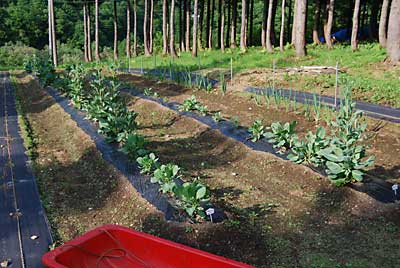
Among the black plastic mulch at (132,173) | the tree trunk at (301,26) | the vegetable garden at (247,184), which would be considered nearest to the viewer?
the vegetable garden at (247,184)

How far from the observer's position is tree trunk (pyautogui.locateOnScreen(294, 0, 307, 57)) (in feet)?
47.9

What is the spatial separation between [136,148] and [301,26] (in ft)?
35.5

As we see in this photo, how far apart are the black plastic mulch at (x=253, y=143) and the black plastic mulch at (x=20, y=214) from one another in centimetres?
315

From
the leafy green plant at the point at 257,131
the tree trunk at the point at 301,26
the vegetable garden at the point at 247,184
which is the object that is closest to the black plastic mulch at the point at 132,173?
the vegetable garden at the point at 247,184

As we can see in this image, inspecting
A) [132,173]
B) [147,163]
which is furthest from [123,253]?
[132,173]

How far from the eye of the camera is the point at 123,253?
3258 mm

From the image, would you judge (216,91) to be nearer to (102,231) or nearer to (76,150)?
(76,150)

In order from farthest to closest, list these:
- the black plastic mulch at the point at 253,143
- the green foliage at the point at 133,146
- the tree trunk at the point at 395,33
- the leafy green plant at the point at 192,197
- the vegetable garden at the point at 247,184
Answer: the tree trunk at the point at 395,33 < the green foliage at the point at 133,146 < the black plastic mulch at the point at 253,143 < the leafy green plant at the point at 192,197 < the vegetable garden at the point at 247,184

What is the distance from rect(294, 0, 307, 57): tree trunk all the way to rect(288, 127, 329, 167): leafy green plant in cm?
1052

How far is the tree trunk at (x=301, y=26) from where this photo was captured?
47.9 feet

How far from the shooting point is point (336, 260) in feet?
11.2

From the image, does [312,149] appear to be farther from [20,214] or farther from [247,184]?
[20,214]

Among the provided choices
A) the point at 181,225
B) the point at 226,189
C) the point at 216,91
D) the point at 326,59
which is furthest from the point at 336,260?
the point at 326,59

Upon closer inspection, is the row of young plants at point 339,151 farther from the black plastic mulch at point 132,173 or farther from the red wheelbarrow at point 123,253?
the red wheelbarrow at point 123,253
